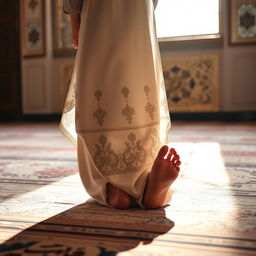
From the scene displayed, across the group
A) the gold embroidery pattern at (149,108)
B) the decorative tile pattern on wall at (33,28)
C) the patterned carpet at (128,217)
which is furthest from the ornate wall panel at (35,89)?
the gold embroidery pattern at (149,108)

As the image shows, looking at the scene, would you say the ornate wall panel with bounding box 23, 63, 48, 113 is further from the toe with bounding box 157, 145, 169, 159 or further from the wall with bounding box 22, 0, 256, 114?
the toe with bounding box 157, 145, 169, 159

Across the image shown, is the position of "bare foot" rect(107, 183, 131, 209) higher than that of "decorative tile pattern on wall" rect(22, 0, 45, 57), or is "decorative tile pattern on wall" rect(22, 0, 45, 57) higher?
"decorative tile pattern on wall" rect(22, 0, 45, 57)

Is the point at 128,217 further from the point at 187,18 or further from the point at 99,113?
the point at 187,18

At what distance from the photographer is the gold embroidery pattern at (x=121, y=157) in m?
1.08

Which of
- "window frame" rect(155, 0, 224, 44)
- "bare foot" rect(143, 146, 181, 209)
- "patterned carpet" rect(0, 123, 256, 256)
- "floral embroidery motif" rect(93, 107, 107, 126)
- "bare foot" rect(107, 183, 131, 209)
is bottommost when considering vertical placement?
"patterned carpet" rect(0, 123, 256, 256)

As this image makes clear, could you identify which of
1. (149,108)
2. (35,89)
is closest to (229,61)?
(35,89)

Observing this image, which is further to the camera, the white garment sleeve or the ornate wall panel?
the ornate wall panel

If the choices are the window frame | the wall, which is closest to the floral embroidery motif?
the wall

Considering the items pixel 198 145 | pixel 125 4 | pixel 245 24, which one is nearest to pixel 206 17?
pixel 245 24

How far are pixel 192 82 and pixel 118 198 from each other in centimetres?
377

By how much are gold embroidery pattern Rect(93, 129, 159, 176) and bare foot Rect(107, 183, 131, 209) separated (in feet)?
0.18

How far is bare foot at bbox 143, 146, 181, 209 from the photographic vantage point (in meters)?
1.04

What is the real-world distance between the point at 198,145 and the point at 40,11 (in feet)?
11.6

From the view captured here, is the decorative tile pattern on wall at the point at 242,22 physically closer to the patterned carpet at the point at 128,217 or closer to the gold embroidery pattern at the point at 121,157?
the patterned carpet at the point at 128,217
